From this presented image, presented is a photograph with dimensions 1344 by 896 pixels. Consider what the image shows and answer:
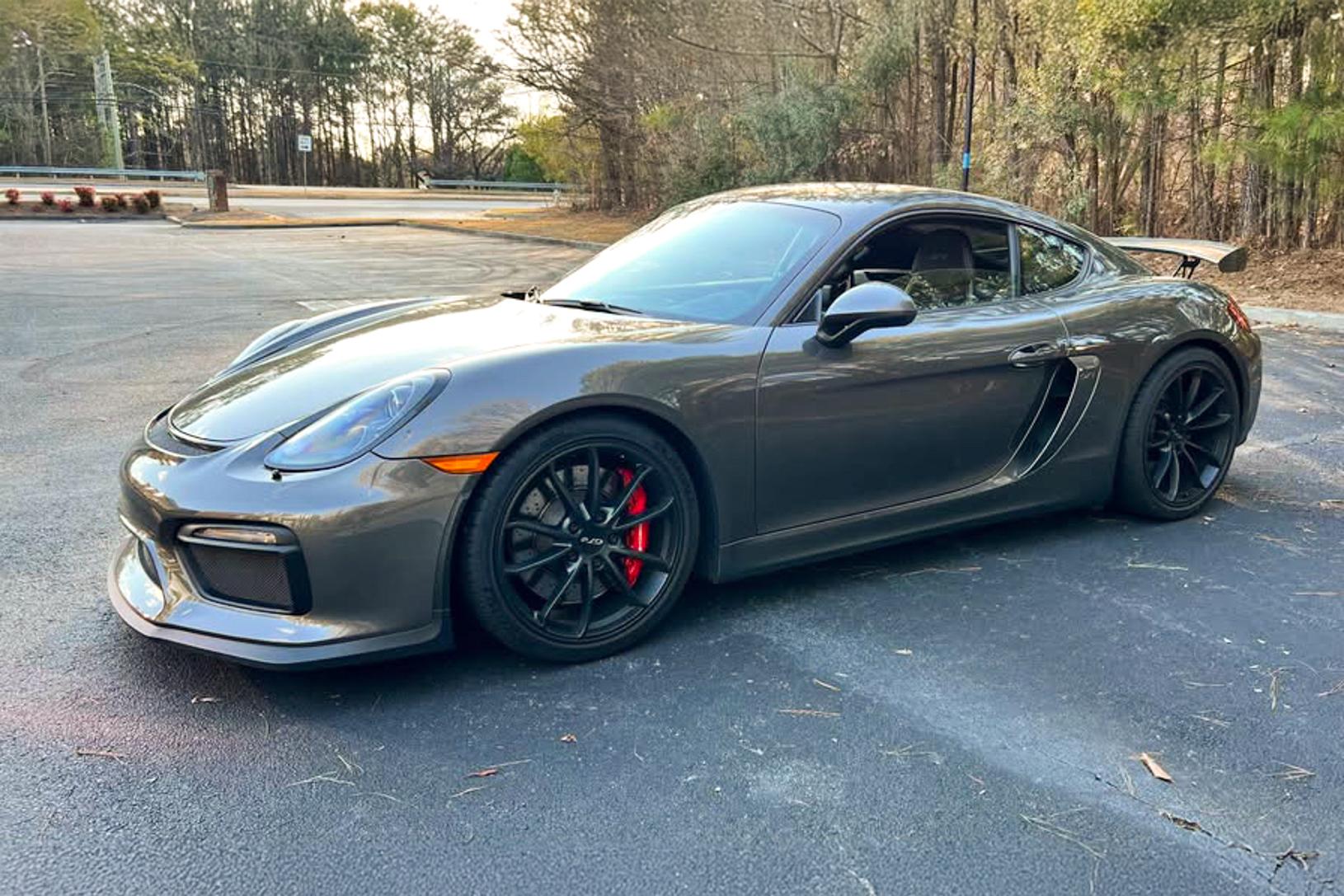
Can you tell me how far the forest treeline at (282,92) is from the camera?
2242 inches

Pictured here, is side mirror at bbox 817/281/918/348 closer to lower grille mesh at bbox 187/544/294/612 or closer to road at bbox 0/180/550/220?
lower grille mesh at bbox 187/544/294/612

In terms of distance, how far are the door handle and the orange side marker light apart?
6.36 ft

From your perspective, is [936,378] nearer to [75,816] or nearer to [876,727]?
[876,727]

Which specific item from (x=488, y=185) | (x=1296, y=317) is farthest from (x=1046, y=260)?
(x=488, y=185)

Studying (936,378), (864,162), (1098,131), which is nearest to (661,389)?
(936,378)

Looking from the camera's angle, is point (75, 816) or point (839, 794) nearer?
point (75, 816)

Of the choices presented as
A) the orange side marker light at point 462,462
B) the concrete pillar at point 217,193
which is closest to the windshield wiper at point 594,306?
the orange side marker light at point 462,462

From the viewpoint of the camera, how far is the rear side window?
3.88 meters

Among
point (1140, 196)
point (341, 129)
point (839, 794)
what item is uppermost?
point (341, 129)

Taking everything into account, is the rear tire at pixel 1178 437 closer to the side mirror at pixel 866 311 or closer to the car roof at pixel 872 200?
the car roof at pixel 872 200

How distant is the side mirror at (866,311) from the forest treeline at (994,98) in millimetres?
8461

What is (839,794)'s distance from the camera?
7.58 ft

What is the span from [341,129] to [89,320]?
61.0 meters

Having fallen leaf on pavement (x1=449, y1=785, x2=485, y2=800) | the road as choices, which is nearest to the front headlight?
fallen leaf on pavement (x1=449, y1=785, x2=485, y2=800)
